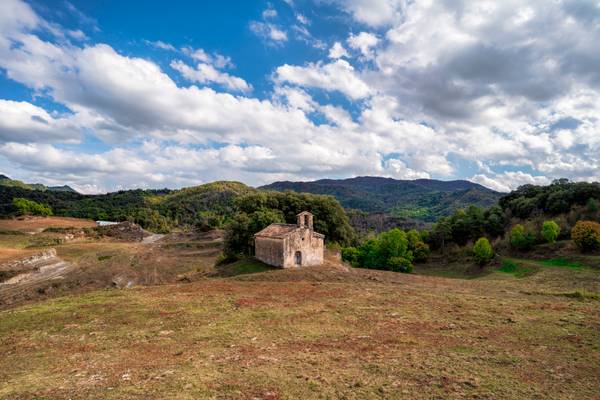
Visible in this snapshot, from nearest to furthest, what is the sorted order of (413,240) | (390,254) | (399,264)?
(399,264) → (390,254) → (413,240)

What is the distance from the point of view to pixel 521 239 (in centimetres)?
5591

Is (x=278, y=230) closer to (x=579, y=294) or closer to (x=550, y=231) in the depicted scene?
(x=579, y=294)

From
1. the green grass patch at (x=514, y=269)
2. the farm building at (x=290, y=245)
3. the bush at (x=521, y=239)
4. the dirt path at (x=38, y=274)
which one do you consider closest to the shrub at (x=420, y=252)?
the bush at (x=521, y=239)

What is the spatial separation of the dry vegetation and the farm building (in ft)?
27.6

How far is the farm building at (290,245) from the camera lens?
122 ft

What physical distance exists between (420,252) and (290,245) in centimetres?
4279

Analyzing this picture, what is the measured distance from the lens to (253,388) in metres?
10.6

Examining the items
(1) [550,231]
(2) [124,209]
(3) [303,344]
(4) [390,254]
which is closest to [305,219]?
(4) [390,254]

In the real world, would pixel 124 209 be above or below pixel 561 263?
above

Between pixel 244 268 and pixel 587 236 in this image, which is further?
pixel 587 236

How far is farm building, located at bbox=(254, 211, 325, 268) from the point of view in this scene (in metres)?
37.2

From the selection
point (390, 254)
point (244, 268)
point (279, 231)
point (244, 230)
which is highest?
point (279, 231)

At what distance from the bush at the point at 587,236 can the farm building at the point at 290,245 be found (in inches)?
1424

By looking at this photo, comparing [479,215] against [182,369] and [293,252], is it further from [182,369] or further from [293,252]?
[182,369]
